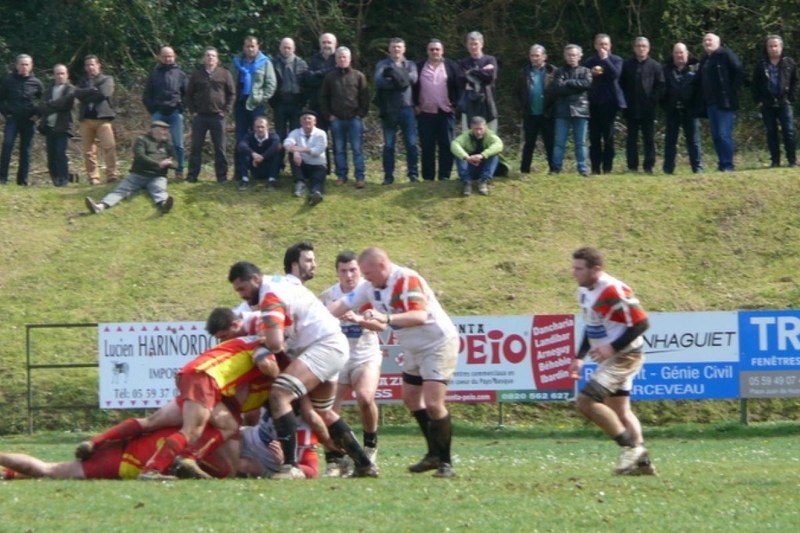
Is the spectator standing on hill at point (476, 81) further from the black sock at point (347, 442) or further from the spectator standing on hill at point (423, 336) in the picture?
the black sock at point (347, 442)

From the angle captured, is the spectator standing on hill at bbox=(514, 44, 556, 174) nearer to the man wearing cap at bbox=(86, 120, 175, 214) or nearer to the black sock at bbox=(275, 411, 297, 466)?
the man wearing cap at bbox=(86, 120, 175, 214)

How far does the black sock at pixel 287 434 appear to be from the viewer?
40.4 ft

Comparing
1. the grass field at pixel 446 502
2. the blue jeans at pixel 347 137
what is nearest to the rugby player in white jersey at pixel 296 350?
the grass field at pixel 446 502

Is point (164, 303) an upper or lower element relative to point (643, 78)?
lower

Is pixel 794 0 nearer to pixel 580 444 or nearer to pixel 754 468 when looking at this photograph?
pixel 580 444

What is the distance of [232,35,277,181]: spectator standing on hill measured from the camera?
79.3 ft

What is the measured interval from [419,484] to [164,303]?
465 inches

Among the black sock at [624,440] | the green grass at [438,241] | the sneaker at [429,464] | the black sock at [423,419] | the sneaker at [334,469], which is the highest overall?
the green grass at [438,241]

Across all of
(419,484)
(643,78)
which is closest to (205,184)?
(643,78)

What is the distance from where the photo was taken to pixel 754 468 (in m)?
14.0

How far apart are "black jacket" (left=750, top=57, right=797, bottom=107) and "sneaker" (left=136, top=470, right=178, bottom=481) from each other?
1481 centimetres

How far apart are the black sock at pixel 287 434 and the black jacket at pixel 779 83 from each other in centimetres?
1396

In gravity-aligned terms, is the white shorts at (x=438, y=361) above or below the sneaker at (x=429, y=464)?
above

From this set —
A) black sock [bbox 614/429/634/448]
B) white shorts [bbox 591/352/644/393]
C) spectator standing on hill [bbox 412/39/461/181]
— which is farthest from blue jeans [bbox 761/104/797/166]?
black sock [bbox 614/429/634/448]
